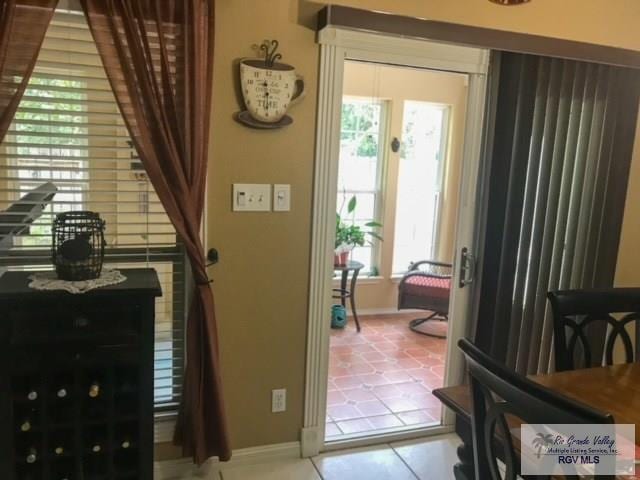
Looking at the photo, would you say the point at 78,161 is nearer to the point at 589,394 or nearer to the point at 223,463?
the point at 223,463

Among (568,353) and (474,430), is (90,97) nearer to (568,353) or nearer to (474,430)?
(474,430)

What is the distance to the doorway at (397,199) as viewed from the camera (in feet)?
14.8

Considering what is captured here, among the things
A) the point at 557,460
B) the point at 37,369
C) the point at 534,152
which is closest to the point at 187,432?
the point at 37,369

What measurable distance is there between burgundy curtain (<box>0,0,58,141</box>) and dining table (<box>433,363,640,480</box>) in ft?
5.85

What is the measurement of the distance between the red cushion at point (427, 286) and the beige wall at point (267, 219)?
2134mm

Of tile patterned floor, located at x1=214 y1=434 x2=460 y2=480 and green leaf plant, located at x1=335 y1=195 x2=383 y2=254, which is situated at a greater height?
green leaf plant, located at x1=335 y1=195 x2=383 y2=254

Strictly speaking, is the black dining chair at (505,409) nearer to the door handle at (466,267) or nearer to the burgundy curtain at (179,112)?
the burgundy curtain at (179,112)

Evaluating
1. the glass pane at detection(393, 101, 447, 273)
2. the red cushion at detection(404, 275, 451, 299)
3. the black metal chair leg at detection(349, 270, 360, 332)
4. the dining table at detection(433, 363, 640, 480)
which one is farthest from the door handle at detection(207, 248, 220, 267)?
the glass pane at detection(393, 101, 447, 273)

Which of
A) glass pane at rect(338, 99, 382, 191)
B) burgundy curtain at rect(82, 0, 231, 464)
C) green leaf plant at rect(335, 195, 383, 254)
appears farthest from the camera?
glass pane at rect(338, 99, 382, 191)

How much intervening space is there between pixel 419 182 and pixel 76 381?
12.7 ft

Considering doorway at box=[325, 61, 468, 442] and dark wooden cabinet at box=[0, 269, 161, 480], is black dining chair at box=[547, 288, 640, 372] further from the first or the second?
doorway at box=[325, 61, 468, 442]

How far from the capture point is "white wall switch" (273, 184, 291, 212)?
2.38 meters

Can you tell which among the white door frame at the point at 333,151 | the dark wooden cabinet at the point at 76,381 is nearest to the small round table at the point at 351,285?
the white door frame at the point at 333,151

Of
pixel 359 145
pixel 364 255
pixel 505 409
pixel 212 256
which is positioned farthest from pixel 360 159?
pixel 505 409
